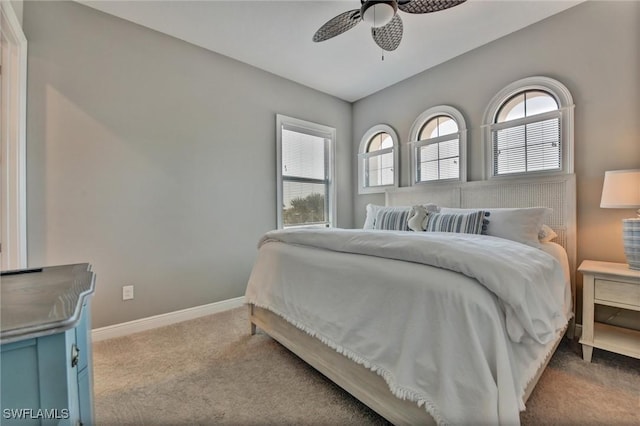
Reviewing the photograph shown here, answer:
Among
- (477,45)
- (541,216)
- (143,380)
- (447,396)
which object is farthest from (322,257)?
(477,45)

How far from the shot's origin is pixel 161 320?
2605 mm

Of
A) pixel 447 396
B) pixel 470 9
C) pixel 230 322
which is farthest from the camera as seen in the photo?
pixel 230 322

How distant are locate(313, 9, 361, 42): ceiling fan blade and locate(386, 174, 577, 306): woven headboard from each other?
Answer: 1925mm

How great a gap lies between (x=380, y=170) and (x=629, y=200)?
2.52 m

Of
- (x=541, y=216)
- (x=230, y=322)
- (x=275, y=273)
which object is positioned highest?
(x=541, y=216)

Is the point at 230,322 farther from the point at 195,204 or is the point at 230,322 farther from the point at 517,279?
the point at 517,279

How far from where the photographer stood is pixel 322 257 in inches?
67.7

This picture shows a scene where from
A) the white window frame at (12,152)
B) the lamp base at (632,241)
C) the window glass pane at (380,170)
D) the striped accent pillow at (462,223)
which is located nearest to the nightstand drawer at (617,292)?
the lamp base at (632,241)

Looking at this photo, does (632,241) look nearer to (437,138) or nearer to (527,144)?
(527,144)

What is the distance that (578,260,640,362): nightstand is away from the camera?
1.75 m

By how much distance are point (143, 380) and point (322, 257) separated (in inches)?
53.6

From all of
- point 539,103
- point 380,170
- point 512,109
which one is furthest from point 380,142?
point 539,103

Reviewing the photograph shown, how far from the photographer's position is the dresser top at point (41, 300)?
571 mm

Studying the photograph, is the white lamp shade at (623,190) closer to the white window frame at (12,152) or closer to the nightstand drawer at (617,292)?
the nightstand drawer at (617,292)
